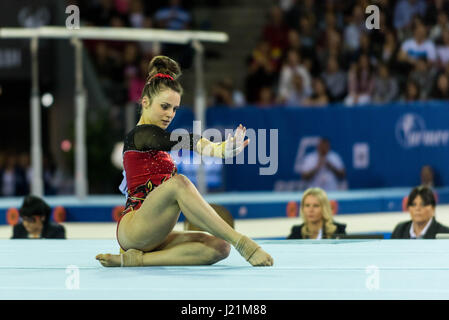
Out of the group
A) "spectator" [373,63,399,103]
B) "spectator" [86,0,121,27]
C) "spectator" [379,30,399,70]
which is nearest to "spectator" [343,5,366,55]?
"spectator" [379,30,399,70]

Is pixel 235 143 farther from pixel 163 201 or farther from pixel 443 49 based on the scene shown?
pixel 443 49

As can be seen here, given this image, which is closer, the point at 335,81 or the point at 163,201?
the point at 163,201

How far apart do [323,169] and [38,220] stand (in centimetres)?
548

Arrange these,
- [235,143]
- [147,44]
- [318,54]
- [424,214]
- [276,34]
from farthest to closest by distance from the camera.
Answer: [276,34]
[147,44]
[318,54]
[424,214]
[235,143]

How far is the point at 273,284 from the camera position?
3459 millimetres

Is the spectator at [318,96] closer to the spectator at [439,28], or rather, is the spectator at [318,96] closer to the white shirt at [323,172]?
the white shirt at [323,172]

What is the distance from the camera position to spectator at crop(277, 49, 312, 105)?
11750 millimetres

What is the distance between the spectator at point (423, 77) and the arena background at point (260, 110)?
2 centimetres

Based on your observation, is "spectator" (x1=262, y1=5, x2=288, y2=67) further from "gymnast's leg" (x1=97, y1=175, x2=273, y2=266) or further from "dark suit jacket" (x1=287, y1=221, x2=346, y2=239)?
"gymnast's leg" (x1=97, y1=175, x2=273, y2=266)

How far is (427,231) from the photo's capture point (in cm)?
562

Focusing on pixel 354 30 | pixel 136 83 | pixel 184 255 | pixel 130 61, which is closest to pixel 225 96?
pixel 136 83

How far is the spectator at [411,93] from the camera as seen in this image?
11391mm

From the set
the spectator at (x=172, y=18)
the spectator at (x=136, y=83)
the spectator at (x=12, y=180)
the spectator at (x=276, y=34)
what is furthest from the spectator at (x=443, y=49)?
the spectator at (x=12, y=180)

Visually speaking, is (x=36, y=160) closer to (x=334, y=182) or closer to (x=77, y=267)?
(x=334, y=182)
